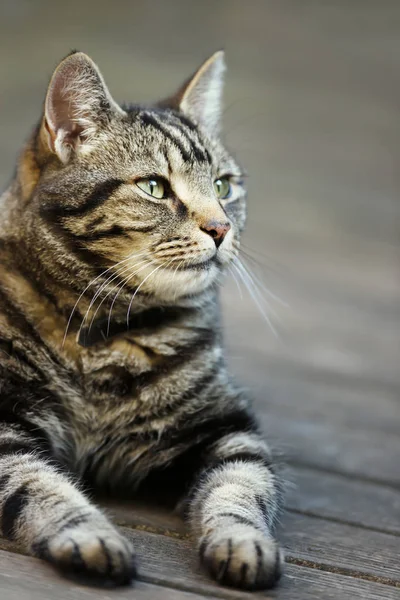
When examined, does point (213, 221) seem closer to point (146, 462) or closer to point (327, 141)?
point (146, 462)

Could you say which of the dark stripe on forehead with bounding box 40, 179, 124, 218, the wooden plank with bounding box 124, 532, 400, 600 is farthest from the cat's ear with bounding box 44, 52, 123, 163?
the wooden plank with bounding box 124, 532, 400, 600

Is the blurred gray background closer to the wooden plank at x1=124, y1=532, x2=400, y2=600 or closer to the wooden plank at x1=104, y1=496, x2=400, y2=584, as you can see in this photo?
the wooden plank at x1=104, y1=496, x2=400, y2=584

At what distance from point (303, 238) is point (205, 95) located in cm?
242

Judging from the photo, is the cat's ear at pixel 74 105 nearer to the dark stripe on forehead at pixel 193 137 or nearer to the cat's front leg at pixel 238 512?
the dark stripe on forehead at pixel 193 137

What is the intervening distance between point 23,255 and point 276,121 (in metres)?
5.24

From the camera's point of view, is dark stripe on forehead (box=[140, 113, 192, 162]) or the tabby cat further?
dark stripe on forehead (box=[140, 113, 192, 162])

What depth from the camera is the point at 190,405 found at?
7.37ft

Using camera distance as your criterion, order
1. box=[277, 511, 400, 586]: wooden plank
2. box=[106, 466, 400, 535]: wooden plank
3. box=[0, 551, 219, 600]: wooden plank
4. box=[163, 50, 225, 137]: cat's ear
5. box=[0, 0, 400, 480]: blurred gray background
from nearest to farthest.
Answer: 1. box=[0, 551, 219, 600]: wooden plank
2. box=[277, 511, 400, 586]: wooden plank
3. box=[106, 466, 400, 535]: wooden plank
4. box=[163, 50, 225, 137]: cat's ear
5. box=[0, 0, 400, 480]: blurred gray background

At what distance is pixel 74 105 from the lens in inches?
87.7

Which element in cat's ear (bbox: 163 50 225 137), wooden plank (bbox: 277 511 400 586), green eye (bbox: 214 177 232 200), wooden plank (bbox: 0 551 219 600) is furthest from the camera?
cat's ear (bbox: 163 50 225 137)

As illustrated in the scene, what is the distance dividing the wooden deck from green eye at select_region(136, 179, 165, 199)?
360mm

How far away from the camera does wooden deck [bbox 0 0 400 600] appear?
1.93 meters

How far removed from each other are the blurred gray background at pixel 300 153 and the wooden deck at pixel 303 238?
0.01 metres

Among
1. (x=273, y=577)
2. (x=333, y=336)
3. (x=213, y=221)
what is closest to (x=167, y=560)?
(x=273, y=577)
